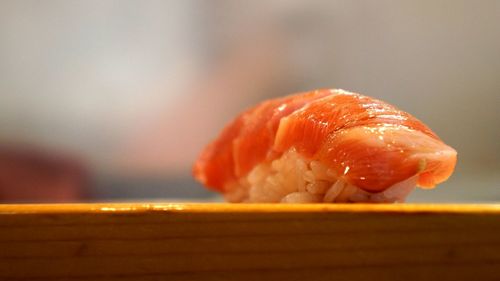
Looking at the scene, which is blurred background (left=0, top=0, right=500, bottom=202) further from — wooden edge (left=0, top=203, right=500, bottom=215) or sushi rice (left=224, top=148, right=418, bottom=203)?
wooden edge (left=0, top=203, right=500, bottom=215)

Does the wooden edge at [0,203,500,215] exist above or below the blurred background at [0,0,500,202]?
above

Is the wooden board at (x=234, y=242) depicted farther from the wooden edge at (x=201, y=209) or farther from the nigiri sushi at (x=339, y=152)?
the nigiri sushi at (x=339, y=152)

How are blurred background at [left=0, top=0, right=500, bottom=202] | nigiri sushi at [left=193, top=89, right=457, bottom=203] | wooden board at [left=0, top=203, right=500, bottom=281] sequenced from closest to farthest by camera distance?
wooden board at [left=0, top=203, right=500, bottom=281]
nigiri sushi at [left=193, top=89, right=457, bottom=203]
blurred background at [left=0, top=0, right=500, bottom=202]

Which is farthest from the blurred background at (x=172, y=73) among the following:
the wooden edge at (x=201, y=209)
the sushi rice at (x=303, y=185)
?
the wooden edge at (x=201, y=209)

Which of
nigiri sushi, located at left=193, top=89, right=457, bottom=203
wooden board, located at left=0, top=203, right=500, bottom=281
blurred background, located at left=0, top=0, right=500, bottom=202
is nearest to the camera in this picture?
wooden board, located at left=0, top=203, right=500, bottom=281

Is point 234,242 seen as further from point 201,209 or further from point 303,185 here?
point 303,185

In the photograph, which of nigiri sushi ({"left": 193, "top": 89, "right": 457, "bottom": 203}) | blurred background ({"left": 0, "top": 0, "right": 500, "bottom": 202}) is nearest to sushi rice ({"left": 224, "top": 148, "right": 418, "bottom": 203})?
nigiri sushi ({"left": 193, "top": 89, "right": 457, "bottom": 203})
